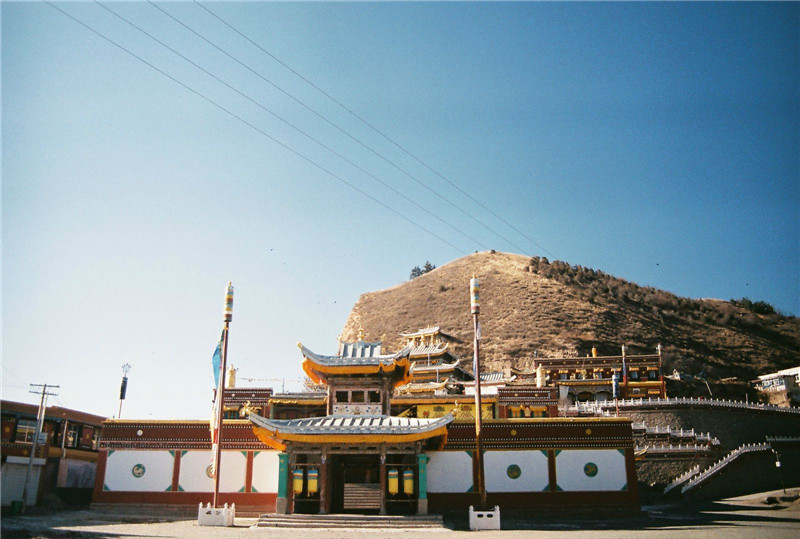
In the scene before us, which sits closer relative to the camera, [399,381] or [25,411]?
[399,381]

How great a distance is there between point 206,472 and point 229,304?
9.39 metres

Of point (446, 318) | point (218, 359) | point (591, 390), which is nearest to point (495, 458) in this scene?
point (218, 359)

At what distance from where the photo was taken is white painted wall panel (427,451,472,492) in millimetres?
33188

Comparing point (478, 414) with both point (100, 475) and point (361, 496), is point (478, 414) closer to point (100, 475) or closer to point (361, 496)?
point (361, 496)

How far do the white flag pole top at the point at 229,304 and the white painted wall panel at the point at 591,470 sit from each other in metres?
18.0

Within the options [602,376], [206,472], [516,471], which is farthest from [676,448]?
[206,472]

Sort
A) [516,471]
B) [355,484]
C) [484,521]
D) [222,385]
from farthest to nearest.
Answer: [355,484] → [516,471] → [222,385] → [484,521]

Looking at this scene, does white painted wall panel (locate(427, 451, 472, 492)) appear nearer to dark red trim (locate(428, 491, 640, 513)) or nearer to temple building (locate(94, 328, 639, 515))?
temple building (locate(94, 328, 639, 515))

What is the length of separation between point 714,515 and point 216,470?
25831 mm

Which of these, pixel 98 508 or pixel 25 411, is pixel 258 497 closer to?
pixel 98 508

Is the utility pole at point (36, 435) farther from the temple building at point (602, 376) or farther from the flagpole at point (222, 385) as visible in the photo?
the temple building at point (602, 376)

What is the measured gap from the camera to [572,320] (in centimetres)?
11388

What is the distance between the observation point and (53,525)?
28156 mm

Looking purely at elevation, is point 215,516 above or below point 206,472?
below
